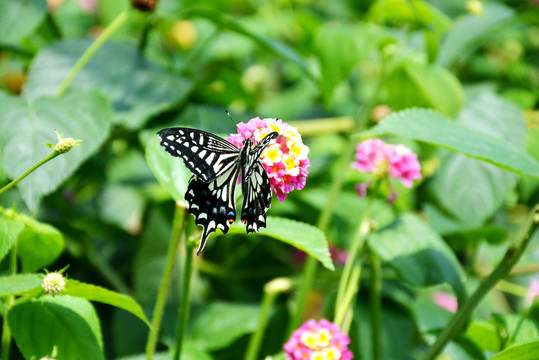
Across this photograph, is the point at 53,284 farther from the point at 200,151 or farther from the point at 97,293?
the point at 200,151

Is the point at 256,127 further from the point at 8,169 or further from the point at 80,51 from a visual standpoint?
the point at 80,51

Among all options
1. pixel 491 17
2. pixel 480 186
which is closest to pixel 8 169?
pixel 480 186

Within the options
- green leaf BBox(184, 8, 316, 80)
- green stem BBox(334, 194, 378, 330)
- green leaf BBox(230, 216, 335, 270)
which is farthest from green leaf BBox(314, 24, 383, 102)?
green leaf BBox(230, 216, 335, 270)

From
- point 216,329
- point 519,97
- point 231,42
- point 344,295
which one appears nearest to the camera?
point 344,295

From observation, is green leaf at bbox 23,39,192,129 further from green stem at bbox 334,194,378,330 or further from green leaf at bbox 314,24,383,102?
green stem at bbox 334,194,378,330

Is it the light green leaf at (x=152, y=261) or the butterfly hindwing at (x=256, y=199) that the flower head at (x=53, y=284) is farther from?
the light green leaf at (x=152, y=261)

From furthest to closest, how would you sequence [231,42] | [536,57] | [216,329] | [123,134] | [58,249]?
1. [536,57]
2. [231,42]
3. [123,134]
4. [216,329]
5. [58,249]
